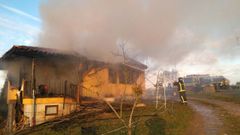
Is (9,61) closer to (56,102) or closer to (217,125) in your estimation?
(56,102)

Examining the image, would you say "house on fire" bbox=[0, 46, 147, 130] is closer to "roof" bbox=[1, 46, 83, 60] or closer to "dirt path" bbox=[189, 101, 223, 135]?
"roof" bbox=[1, 46, 83, 60]

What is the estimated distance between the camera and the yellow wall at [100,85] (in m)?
13.7

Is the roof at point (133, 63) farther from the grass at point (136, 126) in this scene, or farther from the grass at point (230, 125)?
the grass at point (230, 125)

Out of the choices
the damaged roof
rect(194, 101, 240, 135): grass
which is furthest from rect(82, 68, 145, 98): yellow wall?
rect(194, 101, 240, 135): grass

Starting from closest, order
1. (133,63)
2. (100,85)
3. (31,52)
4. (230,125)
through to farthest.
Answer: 1. (230,125)
2. (31,52)
3. (100,85)
4. (133,63)

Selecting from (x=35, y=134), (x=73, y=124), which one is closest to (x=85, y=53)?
(x=73, y=124)

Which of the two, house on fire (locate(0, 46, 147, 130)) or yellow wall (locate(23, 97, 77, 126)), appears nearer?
yellow wall (locate(23, 97, 77, 126))

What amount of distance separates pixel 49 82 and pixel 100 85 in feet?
12.1

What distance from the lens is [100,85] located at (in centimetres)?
1484

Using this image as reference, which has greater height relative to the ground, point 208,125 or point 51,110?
point 51,110

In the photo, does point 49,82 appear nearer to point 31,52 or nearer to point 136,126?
point 31,52

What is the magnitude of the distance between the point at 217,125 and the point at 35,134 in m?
7.26

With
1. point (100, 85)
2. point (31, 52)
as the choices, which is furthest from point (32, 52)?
point (100, 85)

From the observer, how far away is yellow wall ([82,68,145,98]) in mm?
13680
